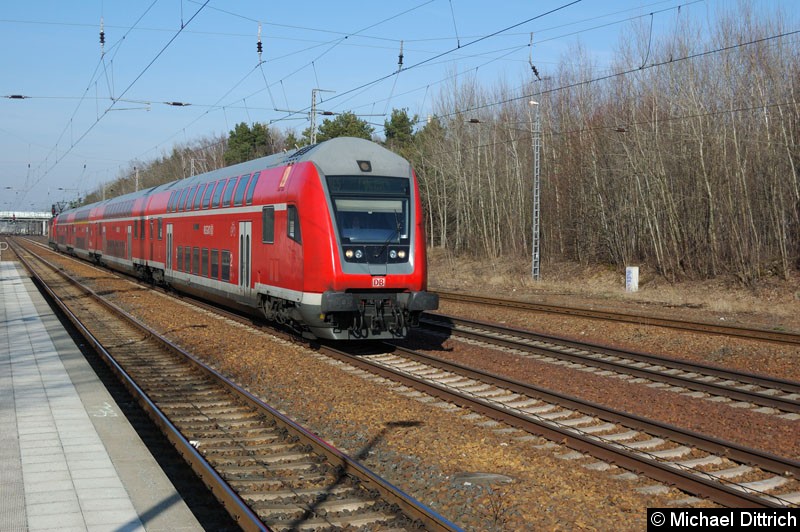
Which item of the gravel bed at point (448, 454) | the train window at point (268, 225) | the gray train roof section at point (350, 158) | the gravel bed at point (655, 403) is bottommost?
the gravel bed at point (655, 403)

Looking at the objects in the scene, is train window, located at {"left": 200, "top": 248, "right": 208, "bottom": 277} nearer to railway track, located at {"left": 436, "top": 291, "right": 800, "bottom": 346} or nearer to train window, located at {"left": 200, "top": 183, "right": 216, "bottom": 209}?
train window, located at {"left": 200, "top": 183, "right": 216, "bottom": 209}

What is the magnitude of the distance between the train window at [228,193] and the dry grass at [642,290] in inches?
440

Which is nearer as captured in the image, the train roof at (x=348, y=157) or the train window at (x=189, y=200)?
the train roof at (x=348, y=157)

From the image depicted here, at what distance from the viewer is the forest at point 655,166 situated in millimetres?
27656

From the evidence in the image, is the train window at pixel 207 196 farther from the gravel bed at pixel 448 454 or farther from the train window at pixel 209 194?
the gravel bed at pixel 448 454

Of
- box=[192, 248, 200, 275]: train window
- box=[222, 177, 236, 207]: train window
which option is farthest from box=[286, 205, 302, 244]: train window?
box=[192, 248, 200, 275]: train window

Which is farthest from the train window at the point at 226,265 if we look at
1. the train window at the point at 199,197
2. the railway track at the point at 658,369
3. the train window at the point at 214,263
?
the railway track at the point at 658,369

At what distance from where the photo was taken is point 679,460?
7934 millimetres

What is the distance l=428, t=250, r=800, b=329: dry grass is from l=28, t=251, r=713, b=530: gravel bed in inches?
506

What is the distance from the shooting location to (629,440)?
8.70 m

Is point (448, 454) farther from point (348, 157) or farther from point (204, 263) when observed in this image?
point (204, 263)

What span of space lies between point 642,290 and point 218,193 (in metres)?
16.4

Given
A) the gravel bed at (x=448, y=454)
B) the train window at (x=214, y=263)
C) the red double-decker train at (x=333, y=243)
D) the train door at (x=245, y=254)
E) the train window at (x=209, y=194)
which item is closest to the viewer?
the gravel bed at (x=448, y=454)

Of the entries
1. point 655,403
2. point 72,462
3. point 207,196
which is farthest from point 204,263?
point 72,462
